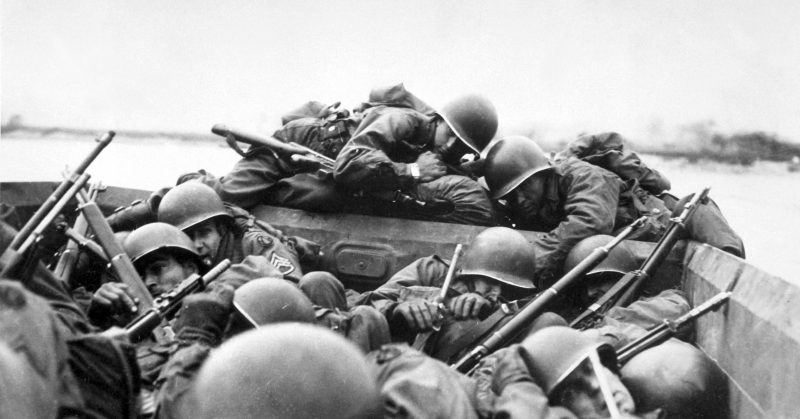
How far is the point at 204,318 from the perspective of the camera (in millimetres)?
3539

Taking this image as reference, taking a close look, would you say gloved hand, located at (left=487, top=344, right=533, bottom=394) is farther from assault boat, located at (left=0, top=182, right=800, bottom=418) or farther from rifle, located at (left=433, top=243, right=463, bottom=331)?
rifle, located at (left=433, top=243, right=463, bottom=331)

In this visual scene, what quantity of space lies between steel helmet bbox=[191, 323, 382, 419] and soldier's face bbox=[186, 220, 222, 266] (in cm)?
301

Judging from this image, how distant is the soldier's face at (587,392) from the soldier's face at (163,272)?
2496mm

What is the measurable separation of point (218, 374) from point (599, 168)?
4.03 meters

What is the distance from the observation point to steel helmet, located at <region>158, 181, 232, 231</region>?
5.37 meters

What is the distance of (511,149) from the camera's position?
5875 millimetres

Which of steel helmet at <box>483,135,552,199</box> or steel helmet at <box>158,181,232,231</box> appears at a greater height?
steel helmet at <box>483,135,552,199</box>

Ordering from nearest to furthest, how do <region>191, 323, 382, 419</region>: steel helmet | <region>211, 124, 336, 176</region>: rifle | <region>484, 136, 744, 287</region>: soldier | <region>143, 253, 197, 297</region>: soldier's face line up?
<region>191, 323, 382, 419</region>: steel helmet < <region>143, 253, 197, 297</region>: soldier's face < <region>484, 136, 744, 287</region>: soldier < <region>211, 124, 336, 176</region>: rifle

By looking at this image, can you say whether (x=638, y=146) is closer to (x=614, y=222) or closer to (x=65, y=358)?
(x=614, y=222)

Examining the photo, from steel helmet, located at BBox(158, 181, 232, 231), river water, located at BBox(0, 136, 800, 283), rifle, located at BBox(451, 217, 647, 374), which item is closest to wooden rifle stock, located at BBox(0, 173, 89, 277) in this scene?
steel helmet, located at BBox(158, 181, 232, 231)

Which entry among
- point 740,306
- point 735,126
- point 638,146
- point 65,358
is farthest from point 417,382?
point 638,146

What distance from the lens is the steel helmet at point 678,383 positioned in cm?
347

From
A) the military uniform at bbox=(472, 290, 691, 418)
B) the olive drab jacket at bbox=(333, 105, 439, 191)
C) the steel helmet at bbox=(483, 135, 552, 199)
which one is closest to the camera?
the military uniform at bbox=(472, 290, 691, 418)

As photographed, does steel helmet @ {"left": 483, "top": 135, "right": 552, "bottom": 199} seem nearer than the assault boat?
No
